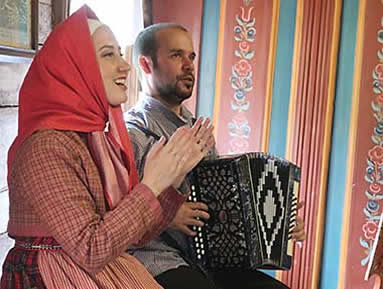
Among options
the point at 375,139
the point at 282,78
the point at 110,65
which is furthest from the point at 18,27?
the point at 375,139

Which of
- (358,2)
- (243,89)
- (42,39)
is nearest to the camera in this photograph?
(42,39)

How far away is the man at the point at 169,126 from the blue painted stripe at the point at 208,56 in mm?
687

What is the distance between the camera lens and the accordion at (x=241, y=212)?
1.61 m

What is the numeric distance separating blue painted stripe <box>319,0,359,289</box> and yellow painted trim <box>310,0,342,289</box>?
0.06 ft

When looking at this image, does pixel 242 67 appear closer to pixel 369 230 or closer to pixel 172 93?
pixel 172 93

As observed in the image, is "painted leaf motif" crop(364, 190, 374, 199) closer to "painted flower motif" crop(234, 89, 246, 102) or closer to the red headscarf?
"painted flower motif" crop(234, 89, 246, 102)

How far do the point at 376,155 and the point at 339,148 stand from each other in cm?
16

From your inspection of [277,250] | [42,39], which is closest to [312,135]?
[277,250]

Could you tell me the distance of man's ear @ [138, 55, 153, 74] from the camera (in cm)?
193

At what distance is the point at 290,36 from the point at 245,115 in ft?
1.38

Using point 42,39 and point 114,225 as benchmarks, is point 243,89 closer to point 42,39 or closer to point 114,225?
point 42,39

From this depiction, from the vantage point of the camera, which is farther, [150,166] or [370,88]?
[370,88]

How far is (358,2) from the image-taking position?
7.73ft

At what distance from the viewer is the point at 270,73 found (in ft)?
8.29
